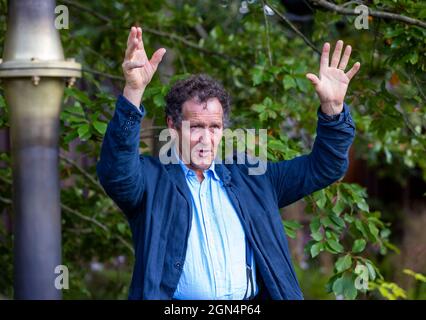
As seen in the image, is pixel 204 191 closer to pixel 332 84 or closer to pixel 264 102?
pixel 332 84

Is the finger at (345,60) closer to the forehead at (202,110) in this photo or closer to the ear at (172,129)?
the forehead at (202,110)

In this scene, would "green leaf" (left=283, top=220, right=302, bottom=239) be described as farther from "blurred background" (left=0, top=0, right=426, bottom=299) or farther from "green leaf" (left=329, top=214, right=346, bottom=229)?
"green leaf" (left=329, top=214, right=346, bottom=229)

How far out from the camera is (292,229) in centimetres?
406

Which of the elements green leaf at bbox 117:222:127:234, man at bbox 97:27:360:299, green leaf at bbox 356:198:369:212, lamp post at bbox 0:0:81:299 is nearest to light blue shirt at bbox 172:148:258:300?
man at bbox 97:27:360:299

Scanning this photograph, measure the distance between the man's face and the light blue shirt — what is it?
115 millimetres

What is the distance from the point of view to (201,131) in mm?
3008

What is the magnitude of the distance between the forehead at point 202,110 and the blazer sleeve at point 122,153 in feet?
1.08

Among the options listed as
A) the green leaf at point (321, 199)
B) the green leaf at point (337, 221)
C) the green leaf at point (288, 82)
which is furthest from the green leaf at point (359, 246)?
the green leaf at point (288, 82)

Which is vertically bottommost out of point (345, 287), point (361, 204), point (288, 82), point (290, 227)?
point (345, 287)

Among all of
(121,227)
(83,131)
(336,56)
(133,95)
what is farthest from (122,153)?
(121,227)

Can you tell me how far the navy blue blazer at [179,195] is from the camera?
273 cm

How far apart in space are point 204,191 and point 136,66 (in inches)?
23.4

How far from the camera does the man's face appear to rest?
3.00 meters

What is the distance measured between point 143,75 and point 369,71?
215cm
